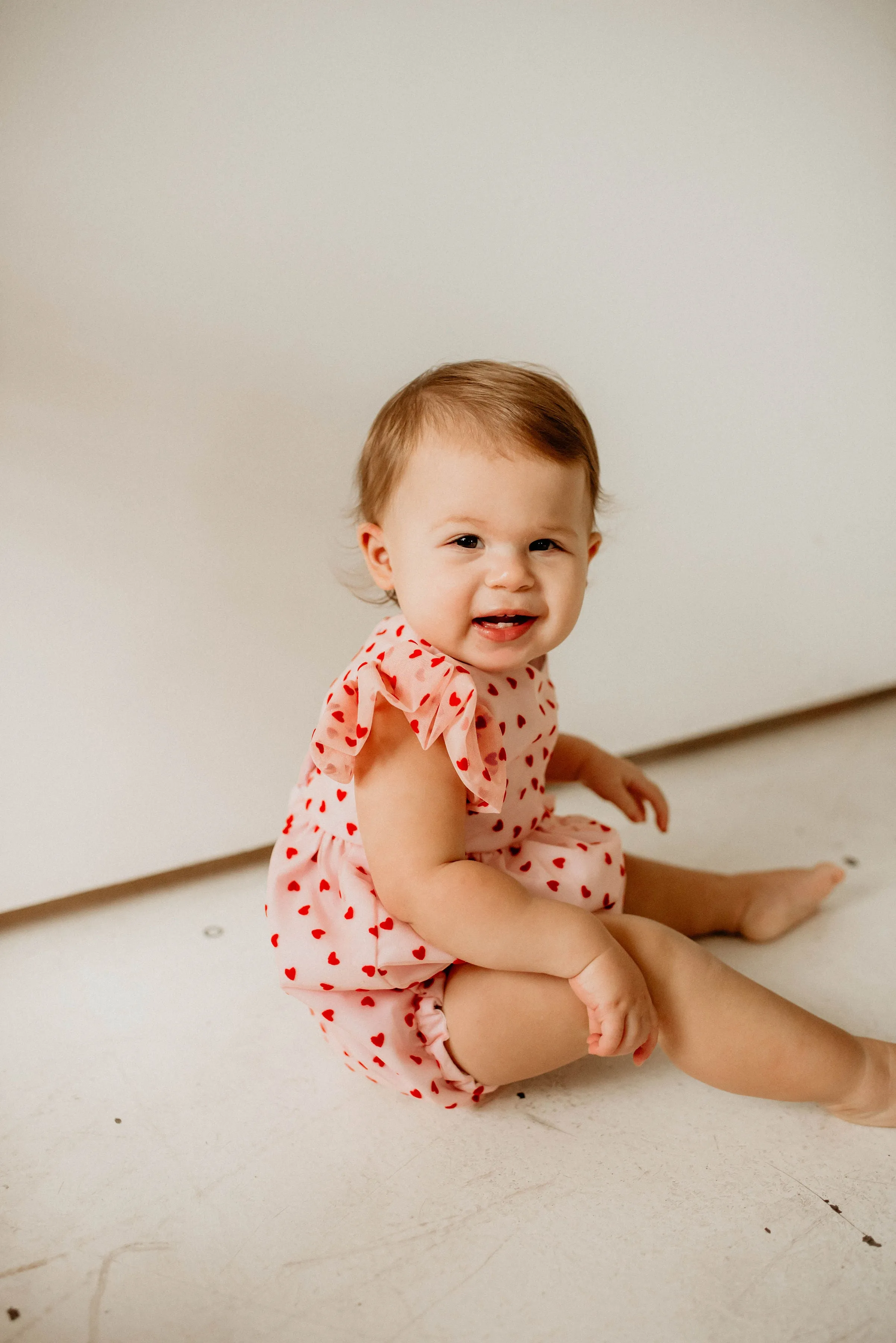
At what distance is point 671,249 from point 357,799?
80cm

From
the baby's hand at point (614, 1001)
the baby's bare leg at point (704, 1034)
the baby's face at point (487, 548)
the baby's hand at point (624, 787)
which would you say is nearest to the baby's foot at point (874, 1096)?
the baby's bare leg at point (704, 1034)

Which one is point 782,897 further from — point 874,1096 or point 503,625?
point 503,625

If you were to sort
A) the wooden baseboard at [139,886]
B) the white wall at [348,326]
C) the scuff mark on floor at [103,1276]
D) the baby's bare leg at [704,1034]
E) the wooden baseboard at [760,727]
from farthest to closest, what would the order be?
the wooden baseboard at [760,727] → the wooden baseboard at [139,886] → the white wall at [348,326] → the baby's bare leg at [704,1034] → the scuff mark on floor at [103,1276]

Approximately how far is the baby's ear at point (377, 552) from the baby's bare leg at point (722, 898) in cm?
36

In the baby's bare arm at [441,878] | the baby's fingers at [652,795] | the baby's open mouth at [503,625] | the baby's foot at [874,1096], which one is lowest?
the baby's foot at [874,1096]

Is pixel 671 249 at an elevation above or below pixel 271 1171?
above

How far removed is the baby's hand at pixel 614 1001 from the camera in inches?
27.2

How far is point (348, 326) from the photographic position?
1026mm

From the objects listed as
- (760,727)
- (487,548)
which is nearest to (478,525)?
(487,548)

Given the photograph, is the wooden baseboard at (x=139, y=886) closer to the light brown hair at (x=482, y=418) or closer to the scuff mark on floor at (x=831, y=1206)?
the light brown hair at (x=482, y=418)

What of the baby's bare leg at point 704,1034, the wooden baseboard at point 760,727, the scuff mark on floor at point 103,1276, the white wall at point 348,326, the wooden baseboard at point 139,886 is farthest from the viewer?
the wooden baseboard at point 760,727

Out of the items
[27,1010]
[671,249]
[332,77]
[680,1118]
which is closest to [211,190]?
[332,77]

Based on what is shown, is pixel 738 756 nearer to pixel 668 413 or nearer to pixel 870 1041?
pixel 668 413

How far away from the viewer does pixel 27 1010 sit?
0.93m
